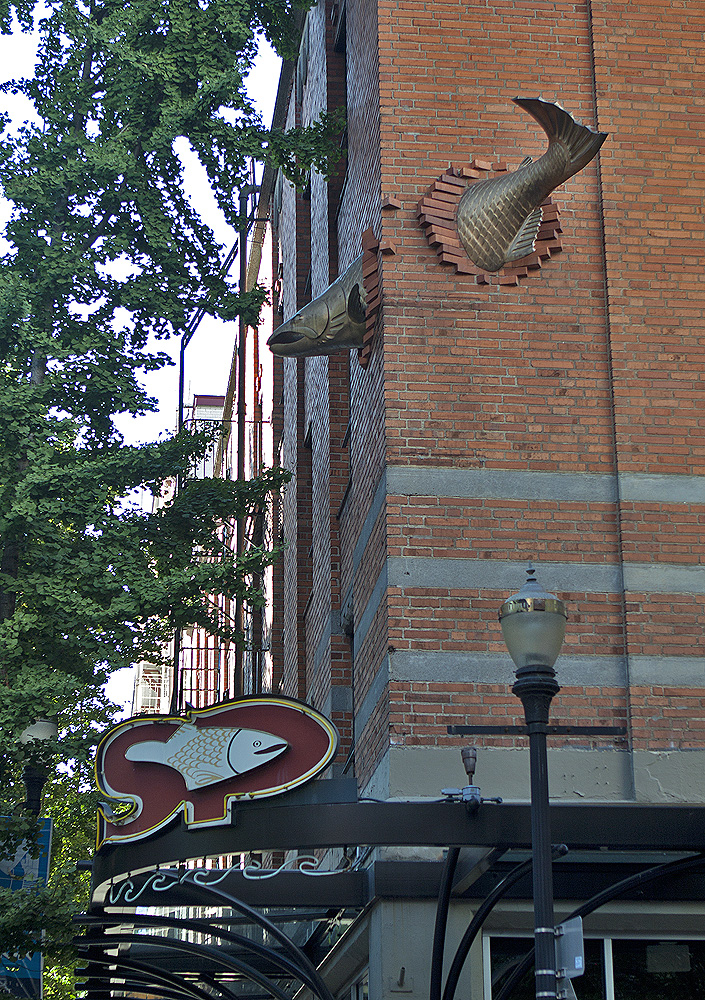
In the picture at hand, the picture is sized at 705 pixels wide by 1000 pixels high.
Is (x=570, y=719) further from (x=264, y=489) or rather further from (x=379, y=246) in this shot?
(x=264, y=489)

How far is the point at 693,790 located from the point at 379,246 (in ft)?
17.9

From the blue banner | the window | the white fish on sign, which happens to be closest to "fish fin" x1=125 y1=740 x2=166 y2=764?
the white fish on sign

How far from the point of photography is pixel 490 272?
11961mm

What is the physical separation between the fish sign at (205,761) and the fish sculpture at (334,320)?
4.09 metres

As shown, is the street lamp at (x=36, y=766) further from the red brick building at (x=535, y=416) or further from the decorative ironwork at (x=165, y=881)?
the decorative ironwork at (x=165, y=881)

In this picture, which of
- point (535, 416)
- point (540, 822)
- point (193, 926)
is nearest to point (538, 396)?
point (535, 416)

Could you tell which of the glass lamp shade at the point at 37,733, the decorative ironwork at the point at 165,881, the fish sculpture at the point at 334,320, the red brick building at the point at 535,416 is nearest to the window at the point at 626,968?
the red brick building at the point at 535,416

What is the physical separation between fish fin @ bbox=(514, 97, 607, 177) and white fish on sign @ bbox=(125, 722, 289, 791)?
207 inches

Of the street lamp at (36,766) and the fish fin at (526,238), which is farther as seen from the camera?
the street lamp at (36,766)

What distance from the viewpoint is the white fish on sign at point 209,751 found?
31.9 feet

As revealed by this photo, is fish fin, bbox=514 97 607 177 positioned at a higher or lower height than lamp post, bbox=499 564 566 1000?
higher

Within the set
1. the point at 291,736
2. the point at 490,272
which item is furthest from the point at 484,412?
the point at 291,736

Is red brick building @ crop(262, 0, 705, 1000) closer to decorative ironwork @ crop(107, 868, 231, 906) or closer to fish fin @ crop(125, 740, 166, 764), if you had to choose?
decorative ironwork @ crop(107, 868, 231, 906)

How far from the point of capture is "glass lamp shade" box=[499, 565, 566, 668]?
773cm
